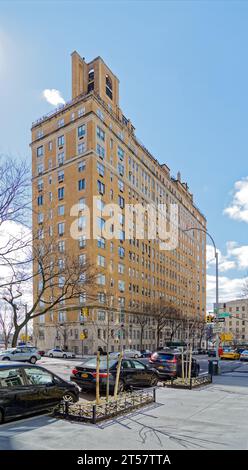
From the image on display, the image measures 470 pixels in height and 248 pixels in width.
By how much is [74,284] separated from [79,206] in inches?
1383

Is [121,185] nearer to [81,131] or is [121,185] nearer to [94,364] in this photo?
[81,131]

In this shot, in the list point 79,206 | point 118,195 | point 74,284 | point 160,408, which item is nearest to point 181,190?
point 118,195

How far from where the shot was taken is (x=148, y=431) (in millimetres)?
8250

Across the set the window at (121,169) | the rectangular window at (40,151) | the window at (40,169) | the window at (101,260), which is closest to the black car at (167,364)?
the window at (101,260)

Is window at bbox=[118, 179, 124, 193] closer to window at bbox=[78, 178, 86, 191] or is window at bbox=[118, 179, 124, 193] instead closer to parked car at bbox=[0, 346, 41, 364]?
window at bbox=[78, 178, 86, 191]

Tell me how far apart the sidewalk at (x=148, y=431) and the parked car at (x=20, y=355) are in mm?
28232

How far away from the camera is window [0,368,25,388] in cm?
942

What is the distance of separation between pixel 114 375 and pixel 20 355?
2502cm

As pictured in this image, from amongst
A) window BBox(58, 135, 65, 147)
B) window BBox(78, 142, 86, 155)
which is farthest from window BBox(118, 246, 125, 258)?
window BBox(58, 135, 65, 147)

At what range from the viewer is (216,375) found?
2283 centimetres

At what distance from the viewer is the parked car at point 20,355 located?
36.4m

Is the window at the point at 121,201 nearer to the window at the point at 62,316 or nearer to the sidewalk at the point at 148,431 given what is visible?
the window at the point at 62,316

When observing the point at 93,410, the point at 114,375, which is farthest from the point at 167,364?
the point at 93,410

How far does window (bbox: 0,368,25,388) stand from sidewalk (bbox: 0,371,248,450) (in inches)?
34.5
